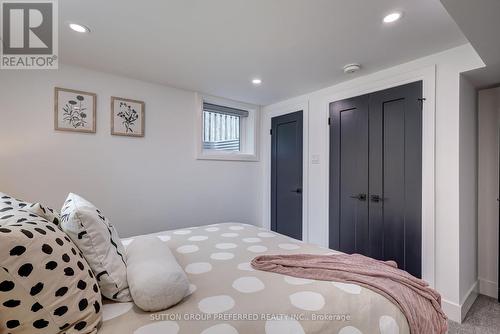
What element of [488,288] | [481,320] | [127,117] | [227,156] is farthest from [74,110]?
[488,288]

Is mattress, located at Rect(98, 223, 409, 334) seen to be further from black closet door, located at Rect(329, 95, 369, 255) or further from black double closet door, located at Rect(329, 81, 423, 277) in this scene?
black closet door, located at Rect(329, 95, 369, 255)

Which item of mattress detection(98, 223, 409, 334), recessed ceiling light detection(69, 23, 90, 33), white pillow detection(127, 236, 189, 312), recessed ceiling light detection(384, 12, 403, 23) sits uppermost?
recessed ceiling light detection(69, 23, 90, 33)

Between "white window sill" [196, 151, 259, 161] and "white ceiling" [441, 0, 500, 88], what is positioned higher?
"white ceiling" [441, 0, 500, 88]

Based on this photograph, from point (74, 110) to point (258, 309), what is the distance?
2543mm

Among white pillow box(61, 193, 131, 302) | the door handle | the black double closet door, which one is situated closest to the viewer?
white pillow box(61, 193, 131, 302)

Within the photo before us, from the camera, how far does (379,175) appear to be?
7.95ft

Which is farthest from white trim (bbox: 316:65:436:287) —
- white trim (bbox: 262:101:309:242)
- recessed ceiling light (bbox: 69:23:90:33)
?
recessed ceiling light (bbox: 69:23:90:33)

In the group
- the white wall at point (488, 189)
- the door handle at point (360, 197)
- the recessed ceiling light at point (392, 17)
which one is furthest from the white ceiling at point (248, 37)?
the door handle at point (360, 197)

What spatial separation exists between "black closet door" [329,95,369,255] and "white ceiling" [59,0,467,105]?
431 mm

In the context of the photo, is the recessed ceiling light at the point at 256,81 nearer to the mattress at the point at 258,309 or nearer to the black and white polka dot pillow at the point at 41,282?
the mattress at the point at 258,309

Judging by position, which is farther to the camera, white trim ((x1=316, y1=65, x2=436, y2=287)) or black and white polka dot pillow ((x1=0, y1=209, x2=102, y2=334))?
white trim ((x1=316, y1=65, x2=436, y2=287))

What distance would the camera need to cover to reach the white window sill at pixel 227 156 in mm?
3203

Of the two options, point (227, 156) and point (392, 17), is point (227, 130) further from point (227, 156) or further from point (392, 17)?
point (392, 17)

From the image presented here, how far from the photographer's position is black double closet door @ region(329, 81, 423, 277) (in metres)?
2.19
